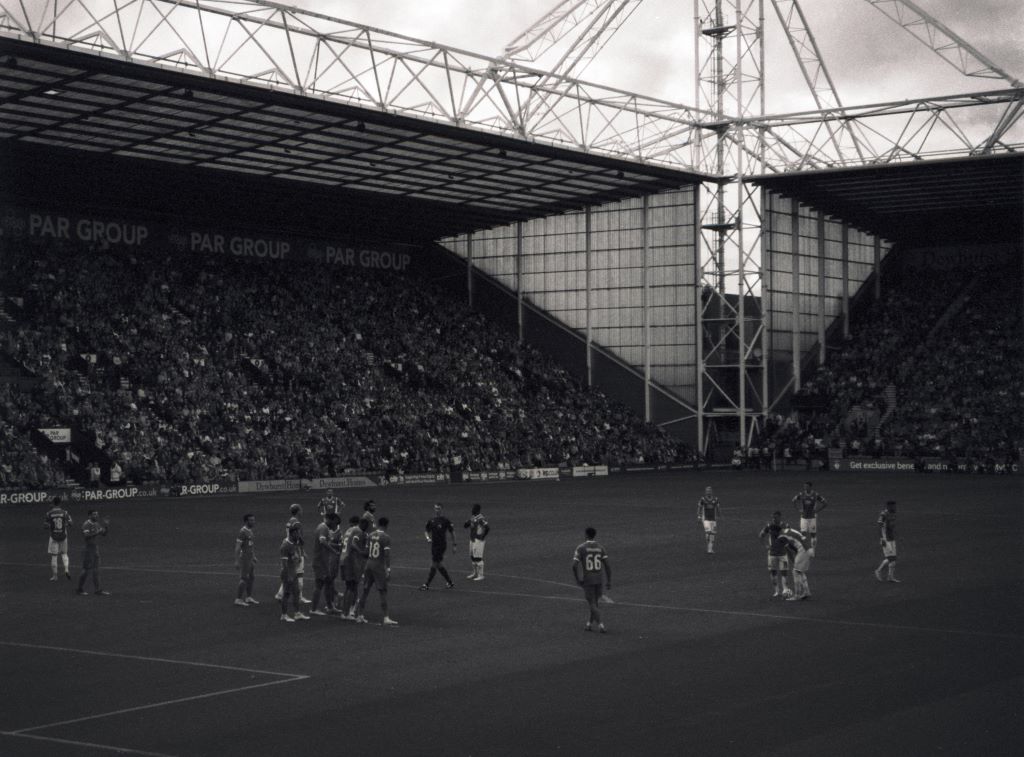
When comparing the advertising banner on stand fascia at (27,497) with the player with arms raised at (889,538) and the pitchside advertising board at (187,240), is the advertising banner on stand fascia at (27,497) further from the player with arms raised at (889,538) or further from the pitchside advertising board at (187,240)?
the player with arms raised at (889,538)

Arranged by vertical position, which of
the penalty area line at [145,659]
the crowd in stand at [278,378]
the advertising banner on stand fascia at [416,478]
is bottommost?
the penalty area line at [145,659]

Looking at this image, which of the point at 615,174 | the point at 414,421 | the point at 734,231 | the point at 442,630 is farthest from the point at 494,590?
the point at 734,231

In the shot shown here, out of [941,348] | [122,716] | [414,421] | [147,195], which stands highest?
[147,195]

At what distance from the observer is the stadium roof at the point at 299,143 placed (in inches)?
1893

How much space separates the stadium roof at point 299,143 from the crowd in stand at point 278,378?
6.55 metres

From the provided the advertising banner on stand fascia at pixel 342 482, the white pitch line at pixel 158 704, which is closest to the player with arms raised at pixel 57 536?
the white pitch line at pixel 158 704

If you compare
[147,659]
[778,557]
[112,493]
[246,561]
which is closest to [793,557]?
[778,557]

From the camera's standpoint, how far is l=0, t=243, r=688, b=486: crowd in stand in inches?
2245

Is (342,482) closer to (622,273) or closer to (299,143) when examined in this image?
(299,143)

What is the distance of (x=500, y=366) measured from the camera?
7944 centimetres

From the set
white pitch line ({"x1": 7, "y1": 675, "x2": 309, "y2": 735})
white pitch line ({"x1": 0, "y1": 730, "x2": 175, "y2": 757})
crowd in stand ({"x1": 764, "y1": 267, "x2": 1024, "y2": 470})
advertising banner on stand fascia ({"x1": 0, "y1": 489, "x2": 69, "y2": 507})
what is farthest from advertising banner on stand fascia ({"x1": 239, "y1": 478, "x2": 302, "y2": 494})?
white pitch line ({"x1": 0, "y1": 730, "x2": 175, "y2": 757})

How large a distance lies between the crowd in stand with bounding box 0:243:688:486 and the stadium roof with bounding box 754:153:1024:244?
Result: 17.1 metres

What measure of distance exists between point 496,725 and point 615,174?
193 ft

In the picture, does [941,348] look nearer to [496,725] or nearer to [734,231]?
[734,231]
